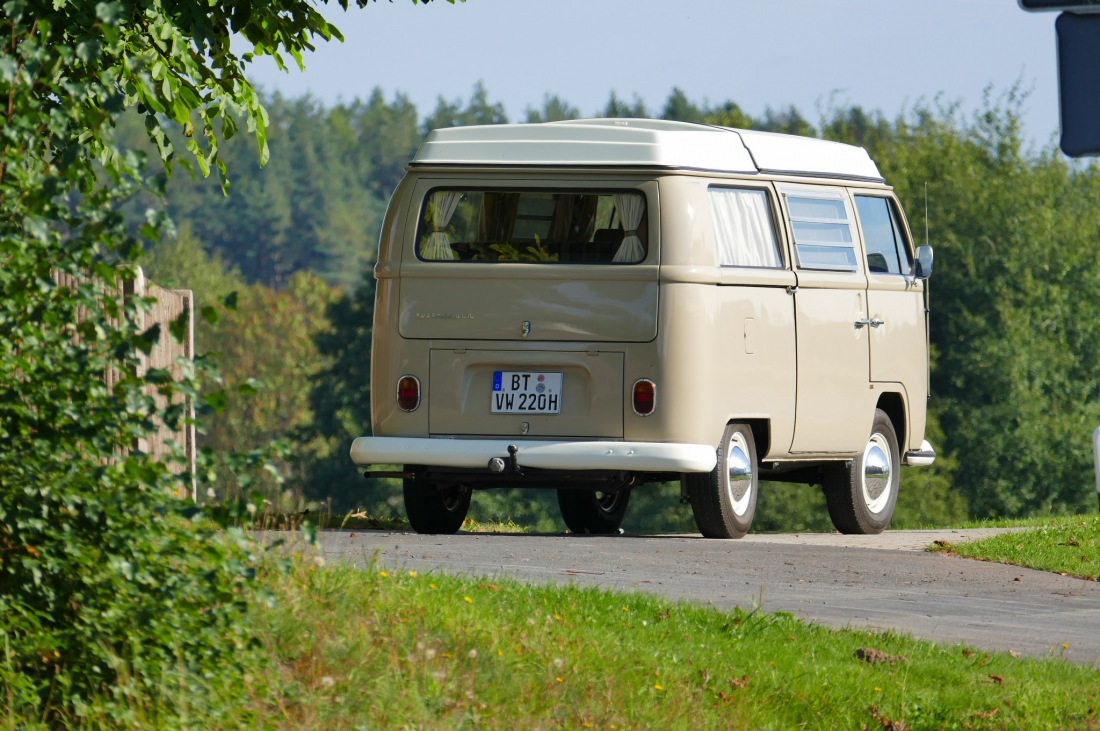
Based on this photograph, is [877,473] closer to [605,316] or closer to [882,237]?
[882,237]

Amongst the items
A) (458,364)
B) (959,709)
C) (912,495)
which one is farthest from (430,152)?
(912,495)

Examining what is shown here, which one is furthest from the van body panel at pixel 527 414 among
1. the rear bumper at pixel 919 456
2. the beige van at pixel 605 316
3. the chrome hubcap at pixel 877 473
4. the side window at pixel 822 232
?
the rear bumper at pixel 919 456

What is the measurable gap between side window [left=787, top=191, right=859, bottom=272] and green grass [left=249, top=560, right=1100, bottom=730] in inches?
190

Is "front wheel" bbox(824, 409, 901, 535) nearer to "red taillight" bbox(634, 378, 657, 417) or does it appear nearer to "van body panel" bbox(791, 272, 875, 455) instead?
"van body panel" bbox(791, 272, 875, 455)

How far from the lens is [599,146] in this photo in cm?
1182

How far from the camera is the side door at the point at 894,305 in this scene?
44.5 feet

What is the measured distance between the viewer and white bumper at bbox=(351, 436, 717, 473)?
1150 centimetres

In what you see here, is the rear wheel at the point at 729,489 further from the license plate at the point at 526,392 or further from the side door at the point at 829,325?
the license plate at the point at 526,392

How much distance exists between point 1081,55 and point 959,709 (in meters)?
2.75

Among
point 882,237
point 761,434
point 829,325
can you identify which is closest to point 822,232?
point 829,325

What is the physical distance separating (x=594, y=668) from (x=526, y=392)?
465 cm

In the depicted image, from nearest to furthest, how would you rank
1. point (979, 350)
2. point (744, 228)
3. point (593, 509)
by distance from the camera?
1. point (744, 228)
2. point (593, 509)
3. point (979, 350)

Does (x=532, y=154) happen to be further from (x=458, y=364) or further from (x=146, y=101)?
(x=146, y=101)

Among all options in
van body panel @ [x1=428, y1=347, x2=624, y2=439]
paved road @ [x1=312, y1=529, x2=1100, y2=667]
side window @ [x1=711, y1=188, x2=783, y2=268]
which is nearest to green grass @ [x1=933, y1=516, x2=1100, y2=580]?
paved road @ [x1=312, y1=529, x2=1100, y2=667]
